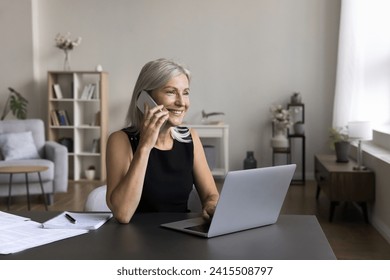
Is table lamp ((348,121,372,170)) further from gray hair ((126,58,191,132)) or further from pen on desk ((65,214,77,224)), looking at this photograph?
pen on desk ((65,214,77,224))

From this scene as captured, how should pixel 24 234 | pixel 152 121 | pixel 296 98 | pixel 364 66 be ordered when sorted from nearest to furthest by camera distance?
pixel 24 234, pixel 152 121, pixel 364 66, pixel 296 98

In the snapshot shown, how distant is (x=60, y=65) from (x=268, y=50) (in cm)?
285

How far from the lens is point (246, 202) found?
168 centimetres

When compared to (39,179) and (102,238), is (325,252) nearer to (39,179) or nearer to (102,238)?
(102,238)

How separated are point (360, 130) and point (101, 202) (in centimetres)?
453

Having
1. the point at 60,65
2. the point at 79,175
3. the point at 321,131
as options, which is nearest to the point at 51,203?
the point at 79,175

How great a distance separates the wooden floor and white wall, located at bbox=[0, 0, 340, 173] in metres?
1.12

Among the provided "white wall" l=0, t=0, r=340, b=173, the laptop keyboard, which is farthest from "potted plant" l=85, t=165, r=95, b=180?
the laptop keyboard

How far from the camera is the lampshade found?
6219 millimetres

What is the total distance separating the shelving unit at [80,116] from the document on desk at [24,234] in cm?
576

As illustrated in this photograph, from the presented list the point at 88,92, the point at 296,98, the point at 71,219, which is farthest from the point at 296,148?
the point at 71,219

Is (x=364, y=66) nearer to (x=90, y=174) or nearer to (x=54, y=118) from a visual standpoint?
(x=90, y=174)

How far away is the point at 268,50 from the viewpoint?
7.56 m
